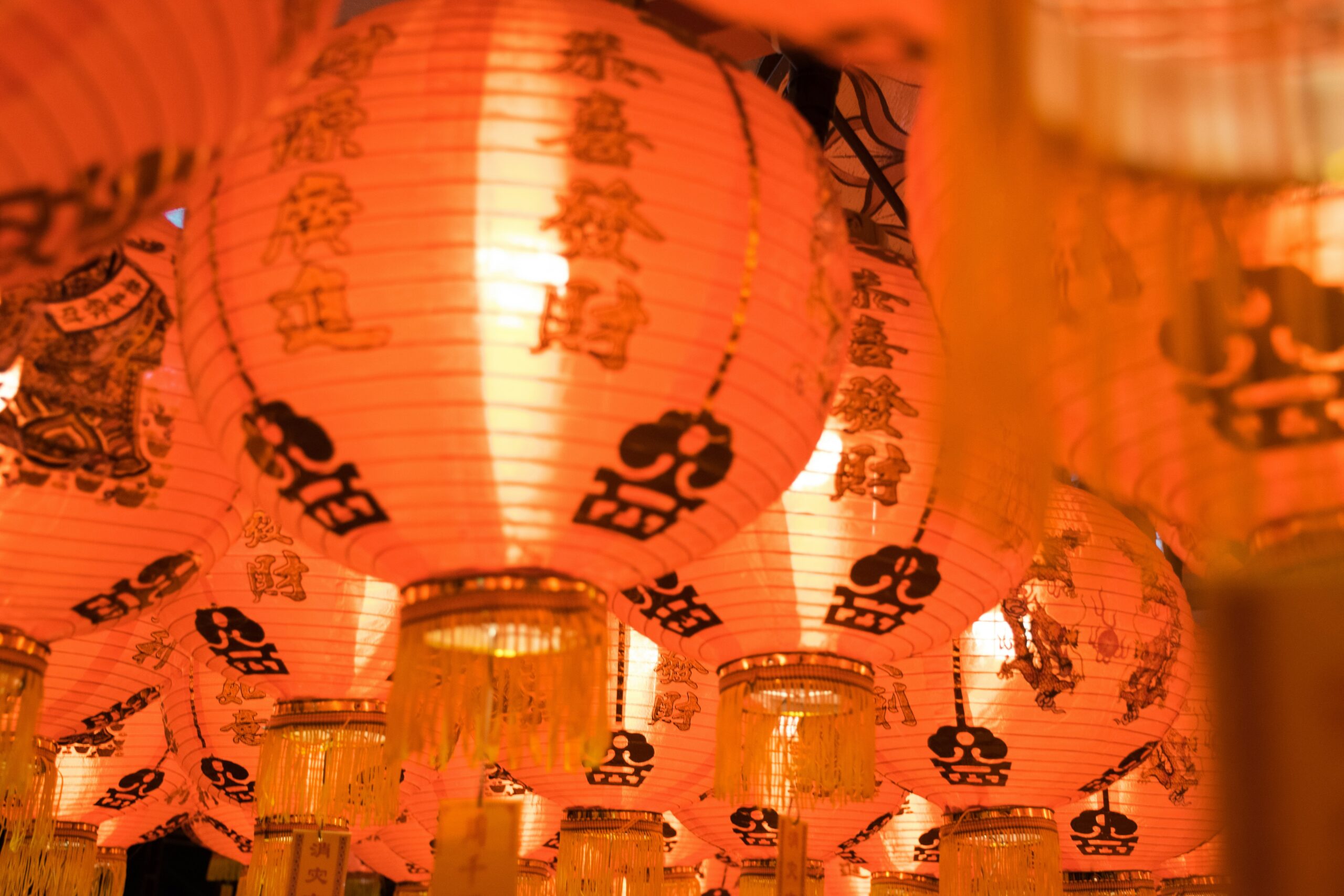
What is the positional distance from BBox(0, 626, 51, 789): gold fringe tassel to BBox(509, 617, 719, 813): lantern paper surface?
112cm

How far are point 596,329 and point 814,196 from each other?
0.37m

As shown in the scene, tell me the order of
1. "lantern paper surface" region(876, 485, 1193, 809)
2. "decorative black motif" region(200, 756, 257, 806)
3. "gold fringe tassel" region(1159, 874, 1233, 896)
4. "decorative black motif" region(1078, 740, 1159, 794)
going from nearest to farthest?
"lantern paper surface" region(876, 485, 1193, 809) → "decorative black motif" region(1078, 740, 1159, 794) → "decorative black motif" region(200, 756, 257, 806) → "gold fringe tassel" region(1159, 874, 1233, 896)

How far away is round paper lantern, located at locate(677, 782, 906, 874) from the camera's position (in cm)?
326

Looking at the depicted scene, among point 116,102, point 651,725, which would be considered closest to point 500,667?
point 116,102

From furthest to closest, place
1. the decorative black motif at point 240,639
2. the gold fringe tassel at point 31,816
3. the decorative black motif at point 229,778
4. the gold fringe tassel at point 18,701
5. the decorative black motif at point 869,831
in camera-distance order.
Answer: the decorative black motif at point 869,831
the decorative black motif at point 229,778
the decorative black motif at point 240,639
the gold fringe tassel at point 31,816
the gold fringe tassel at point 18,701

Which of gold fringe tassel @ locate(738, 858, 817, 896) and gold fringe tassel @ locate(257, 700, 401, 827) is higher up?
gold fringe tassel @ locate(257, 700, 401, 827)

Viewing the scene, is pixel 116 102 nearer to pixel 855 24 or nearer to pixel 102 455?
pixel 855 24

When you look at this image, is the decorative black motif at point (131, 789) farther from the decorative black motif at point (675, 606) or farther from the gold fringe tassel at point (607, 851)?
the decorative black motif at point (675, 606)

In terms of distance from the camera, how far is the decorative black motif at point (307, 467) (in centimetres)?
137

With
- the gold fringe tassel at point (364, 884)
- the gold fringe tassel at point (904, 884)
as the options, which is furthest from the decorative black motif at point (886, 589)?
the gold fringe tassel at point (364, 884)

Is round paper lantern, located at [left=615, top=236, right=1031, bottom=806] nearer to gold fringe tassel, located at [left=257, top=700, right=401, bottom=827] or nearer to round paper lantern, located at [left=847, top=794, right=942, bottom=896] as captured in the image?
gold fringe tassel, located at [left=257, top=700, right=401, bottom=827]

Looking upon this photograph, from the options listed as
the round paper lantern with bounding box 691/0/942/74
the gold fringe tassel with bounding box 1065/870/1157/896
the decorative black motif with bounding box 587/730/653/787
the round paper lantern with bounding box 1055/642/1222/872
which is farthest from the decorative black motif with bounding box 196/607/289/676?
the gold fringe tassel with bounding box 1065/870/1157/896

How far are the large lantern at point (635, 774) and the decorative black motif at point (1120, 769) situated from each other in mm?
734

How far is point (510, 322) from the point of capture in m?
1.28
